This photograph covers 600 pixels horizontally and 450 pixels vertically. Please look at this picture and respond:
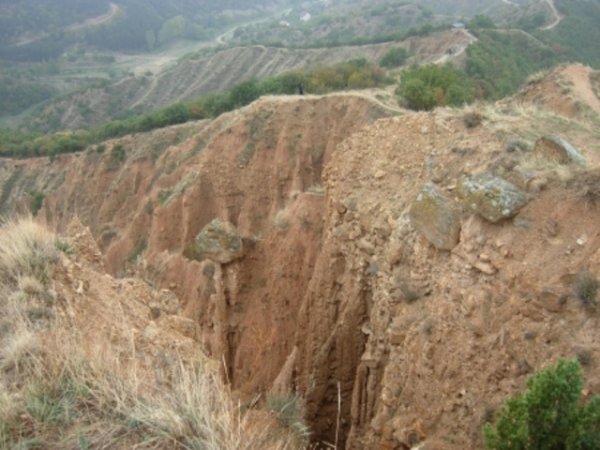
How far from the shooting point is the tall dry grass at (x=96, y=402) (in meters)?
3.78

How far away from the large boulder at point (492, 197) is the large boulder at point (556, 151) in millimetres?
990

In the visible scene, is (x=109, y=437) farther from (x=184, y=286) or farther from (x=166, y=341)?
(x=184, y=286)

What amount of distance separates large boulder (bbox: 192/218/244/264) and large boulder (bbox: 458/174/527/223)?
8333 millimetres

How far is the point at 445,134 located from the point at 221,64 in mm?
78788

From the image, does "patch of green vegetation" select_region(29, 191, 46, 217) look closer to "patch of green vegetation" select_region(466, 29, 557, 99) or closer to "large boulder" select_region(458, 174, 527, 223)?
"patch of green vegetation" select_region(466, 29, 557, 99)

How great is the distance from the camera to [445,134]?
37.4 ft

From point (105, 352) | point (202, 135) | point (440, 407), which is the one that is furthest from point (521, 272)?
point (202, 135)

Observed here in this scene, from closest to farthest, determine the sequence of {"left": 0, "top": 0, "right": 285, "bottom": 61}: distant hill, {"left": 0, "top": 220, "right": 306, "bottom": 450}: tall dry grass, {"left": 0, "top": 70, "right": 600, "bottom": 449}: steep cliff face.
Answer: {"left": 0, "top": 220, "right": 306, "bottom": 450}: tall dry grass < {"left": 0, "top": 70, "right": 600, "bottom": 449}: steep cliff face < {"left": 0, "top": 0, "right": 285, "bottom": 61}: distant hill

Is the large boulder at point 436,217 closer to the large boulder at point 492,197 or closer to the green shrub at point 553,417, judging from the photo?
the large boulder at point 492,197

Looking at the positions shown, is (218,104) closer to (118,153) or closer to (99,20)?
(118,153)

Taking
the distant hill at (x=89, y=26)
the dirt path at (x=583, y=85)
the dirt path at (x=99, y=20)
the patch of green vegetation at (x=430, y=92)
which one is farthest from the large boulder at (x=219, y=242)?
the dirt path at (x=99, y=20)

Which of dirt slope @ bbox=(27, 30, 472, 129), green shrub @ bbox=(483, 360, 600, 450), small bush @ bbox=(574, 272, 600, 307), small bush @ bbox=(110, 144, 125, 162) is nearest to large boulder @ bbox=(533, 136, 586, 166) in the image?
small bush @ bbox=(574, 272, 600, 307)

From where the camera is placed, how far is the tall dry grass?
3775 mm

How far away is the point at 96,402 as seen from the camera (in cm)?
409
